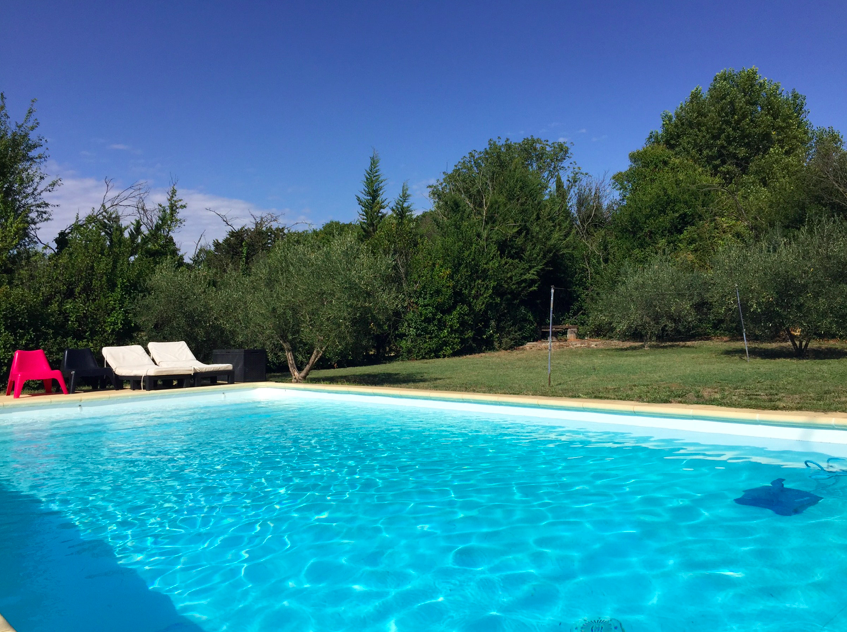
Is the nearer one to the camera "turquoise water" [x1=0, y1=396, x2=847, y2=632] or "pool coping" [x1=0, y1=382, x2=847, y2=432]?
"turquoise water" [x1=0, y1=396, x2=847, y2=632]

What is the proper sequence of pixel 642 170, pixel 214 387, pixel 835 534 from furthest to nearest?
A: pixel 642 170, pixel 214 387, pixel 835 534

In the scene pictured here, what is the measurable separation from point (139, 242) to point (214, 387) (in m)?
13.1

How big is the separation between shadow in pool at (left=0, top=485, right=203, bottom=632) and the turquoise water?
0.01 m

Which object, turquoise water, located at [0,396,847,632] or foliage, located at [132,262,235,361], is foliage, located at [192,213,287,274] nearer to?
foliage, located at [132,262,235,361]

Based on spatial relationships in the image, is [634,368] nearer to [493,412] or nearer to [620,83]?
[493,412]

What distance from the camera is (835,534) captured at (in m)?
4.08

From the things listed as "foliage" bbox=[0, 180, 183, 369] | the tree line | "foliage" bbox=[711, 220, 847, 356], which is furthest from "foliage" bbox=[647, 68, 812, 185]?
"foliage" bbox=[0, 180, 183, 369]

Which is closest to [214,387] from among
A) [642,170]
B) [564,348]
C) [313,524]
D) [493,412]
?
[493,412]

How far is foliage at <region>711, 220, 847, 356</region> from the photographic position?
52.0 ft

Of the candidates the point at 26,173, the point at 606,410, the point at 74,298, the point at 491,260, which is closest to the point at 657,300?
the point at 491,260

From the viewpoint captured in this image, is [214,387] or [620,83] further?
[620,83]

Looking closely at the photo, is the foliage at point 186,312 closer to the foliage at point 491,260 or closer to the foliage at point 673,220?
the foliage at point 491,260

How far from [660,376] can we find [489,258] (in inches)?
517

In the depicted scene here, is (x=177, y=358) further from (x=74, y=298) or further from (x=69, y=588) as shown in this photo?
(x=69, y=588)
